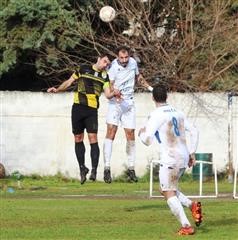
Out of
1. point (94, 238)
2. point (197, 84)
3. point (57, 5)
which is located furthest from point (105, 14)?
point (197, 84)

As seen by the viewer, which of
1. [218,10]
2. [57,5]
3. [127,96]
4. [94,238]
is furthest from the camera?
[218,10]

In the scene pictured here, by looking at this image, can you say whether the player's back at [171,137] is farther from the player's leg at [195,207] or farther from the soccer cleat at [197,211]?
the soccer cleat at [197,211]

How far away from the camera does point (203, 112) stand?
30.8 metres

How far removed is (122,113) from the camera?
17.9m

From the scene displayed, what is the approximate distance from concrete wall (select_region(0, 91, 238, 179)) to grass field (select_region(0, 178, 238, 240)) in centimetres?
539

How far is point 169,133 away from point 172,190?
0.92 metres

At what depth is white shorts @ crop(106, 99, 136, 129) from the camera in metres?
17.8

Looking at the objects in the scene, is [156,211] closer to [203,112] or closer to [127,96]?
[127,96]

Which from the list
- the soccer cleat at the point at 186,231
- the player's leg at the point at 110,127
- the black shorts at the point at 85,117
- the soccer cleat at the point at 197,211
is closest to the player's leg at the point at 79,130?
the black shorts at the point at 85,117

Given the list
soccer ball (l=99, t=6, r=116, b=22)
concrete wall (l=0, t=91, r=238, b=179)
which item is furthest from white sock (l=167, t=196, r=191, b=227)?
concrete wall (l=0, t=91, r=238, b=179)

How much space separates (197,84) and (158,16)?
3.01 meters

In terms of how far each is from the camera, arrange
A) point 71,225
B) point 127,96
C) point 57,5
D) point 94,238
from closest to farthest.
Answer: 1. point 94,238
2. point 71,225
3. point 127,96
4. point 57,5

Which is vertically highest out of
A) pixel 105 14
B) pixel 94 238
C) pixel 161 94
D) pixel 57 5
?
pixel 57 5

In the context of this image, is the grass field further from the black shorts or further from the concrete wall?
the concrete wall
